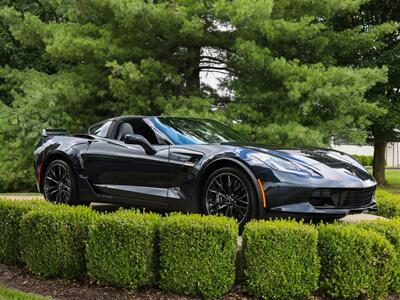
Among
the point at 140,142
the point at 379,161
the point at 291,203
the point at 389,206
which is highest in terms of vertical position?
the point at 140,142

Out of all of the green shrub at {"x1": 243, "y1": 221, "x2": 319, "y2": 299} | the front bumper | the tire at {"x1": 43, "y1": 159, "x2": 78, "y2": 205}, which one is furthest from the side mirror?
the green shrub at {"x1": 243, "y1": 221, "x2": 319, "y2": 299}

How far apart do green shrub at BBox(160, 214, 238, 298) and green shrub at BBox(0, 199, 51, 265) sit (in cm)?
183

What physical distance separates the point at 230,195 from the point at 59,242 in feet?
5.69

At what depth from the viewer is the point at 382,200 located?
22.1 ft

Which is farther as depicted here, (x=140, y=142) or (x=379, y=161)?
(x=379, y=161)

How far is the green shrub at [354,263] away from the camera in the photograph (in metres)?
4.34

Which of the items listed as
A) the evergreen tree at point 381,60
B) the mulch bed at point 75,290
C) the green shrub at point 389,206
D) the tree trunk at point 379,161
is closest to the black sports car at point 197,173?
the mulch bed at point 75,290

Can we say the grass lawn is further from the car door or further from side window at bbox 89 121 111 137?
side window at bbox 89 121 111 137

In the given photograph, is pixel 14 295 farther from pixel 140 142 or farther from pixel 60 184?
pixel 60 184

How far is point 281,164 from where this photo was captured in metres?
4.94

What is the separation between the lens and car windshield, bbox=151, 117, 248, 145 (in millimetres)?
5789

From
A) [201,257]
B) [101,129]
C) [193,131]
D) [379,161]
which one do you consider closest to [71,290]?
[201,257]

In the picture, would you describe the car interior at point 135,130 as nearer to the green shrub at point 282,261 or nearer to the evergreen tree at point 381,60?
the green shrub at point 282,261

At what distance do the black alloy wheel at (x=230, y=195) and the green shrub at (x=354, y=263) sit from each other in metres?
0.81
